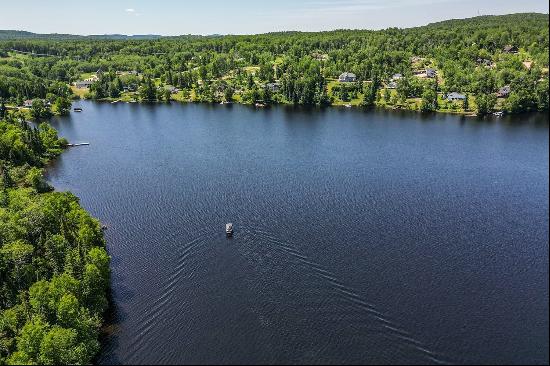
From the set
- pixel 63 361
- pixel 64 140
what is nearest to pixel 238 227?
pixel 63 361

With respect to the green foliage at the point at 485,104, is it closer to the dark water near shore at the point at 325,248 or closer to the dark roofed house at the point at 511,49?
the dark water near shore at the point at 325,248

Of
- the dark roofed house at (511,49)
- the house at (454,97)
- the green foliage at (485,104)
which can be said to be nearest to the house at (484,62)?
the dark roofed house at (511,49)

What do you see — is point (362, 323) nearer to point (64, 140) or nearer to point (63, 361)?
point (63, 361)

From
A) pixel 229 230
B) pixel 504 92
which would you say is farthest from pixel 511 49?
pixel 229 230

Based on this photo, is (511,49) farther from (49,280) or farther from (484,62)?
(49,280)

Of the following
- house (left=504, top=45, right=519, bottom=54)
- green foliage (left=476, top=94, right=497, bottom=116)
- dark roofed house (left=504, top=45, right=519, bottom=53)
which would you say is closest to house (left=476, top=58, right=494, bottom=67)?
house (left=504, top=45, right=519, bottom=54)

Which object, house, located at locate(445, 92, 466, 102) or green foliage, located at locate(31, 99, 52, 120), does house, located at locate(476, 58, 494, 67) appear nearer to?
house, located at locate(445, 92, 466, 102)
